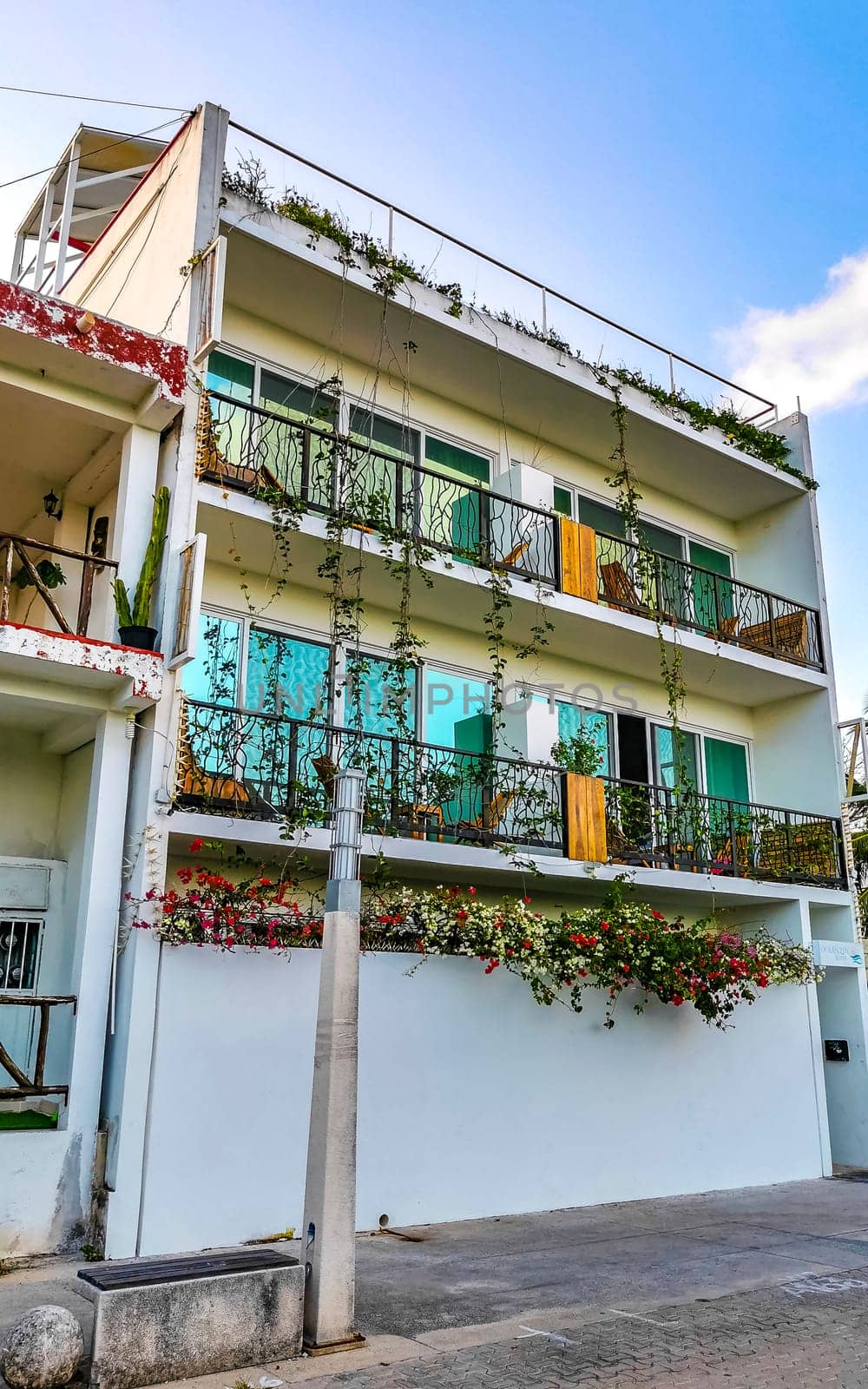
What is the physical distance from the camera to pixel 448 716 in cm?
1276

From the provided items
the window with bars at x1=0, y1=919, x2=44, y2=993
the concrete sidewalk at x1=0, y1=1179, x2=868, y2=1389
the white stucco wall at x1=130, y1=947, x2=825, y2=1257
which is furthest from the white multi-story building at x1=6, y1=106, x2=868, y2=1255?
the window with bars at x1=0, y1=919, x2=44, y2=993

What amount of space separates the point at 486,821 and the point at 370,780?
1535mm

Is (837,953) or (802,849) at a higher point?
(802,849)

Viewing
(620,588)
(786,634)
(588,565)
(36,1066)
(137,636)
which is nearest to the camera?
(36,1066)

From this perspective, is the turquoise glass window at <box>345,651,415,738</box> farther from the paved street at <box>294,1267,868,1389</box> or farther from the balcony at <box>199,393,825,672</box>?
the paved street at <box>294,1267,868,1389</box>

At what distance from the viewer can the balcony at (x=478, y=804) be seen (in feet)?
31.7

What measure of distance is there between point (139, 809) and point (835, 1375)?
6105 millimetres

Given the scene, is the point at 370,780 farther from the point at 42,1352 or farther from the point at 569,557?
the point at 42,1352

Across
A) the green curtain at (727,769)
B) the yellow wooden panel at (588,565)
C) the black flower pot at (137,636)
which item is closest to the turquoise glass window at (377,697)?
the yellow wooden panel at (588,565)

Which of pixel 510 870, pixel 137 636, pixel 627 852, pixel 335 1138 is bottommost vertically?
pixel 335 1138

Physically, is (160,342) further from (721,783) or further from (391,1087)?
(721,783)

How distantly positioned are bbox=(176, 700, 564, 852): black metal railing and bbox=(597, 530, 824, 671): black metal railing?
10.3 ft

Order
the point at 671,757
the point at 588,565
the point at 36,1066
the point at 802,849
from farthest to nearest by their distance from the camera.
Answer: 1. the point at 671,757
2. the point at 802,849
3. the point at 588,565
4. the point at 36,1066

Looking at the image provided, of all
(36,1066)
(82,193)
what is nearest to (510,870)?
(36,1066)
